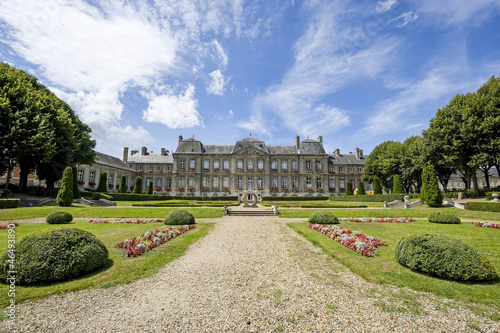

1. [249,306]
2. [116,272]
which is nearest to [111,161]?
[116,272]

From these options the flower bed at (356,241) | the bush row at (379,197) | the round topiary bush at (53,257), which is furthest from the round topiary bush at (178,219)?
the bush row at (379,197)

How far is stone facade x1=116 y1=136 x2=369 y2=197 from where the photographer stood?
41094 millimetres

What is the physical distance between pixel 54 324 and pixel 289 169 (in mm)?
40112

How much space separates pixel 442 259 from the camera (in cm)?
470

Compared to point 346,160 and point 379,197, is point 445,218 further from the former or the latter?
point 346,160

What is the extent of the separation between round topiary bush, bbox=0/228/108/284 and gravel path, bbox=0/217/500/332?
2.30 ft

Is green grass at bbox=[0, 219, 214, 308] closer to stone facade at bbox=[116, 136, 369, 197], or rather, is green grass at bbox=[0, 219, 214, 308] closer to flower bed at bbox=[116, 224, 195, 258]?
flower bed at bbox=[116, 224, 195, 258]

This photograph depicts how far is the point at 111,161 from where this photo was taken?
40.8 metres

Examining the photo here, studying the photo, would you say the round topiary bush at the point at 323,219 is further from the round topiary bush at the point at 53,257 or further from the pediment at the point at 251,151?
the pediment at the point at 251,151

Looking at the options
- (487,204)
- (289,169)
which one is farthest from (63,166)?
(487,204)

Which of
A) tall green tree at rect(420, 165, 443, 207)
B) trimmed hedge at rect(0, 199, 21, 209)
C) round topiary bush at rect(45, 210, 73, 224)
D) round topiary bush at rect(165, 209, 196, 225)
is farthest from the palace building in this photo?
round topiary bush at rect(45, 210, 73, 224)

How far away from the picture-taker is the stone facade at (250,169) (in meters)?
41.1

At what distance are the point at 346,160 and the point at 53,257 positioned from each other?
4847cm

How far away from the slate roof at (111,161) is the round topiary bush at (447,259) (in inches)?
1602
